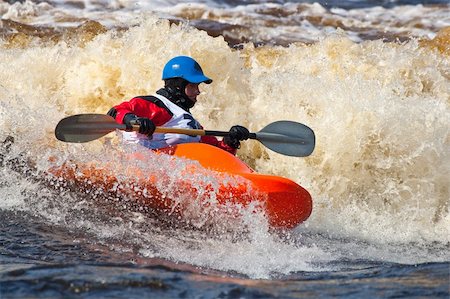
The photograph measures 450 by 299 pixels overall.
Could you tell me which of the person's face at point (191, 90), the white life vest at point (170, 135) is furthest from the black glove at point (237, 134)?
the person's face at point (191, 90)

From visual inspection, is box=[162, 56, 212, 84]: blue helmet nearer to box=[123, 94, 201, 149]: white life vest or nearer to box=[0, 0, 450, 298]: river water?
box=[123, 94, 201, 149]: white life vest

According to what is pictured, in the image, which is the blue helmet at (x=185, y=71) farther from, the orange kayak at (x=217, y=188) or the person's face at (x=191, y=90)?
the orange kayak at (x=217, y=188)

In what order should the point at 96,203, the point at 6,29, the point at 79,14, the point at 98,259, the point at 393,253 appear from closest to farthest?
1. the point at 98,259
2. the point at 393,253
3. the point at 96,203
4. the point at 6,29
5. the point at 79,14

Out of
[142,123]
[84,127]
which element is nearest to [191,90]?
[142,123]

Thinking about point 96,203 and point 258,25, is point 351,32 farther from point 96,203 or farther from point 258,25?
point 96,203

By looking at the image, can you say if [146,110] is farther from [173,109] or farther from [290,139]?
[290,139]

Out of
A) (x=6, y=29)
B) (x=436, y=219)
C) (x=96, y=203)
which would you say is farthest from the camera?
(x=6, y=29)

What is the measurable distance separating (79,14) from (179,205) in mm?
11038

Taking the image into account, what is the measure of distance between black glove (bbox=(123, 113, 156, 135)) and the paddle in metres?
0.04

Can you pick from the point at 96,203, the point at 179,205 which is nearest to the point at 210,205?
the point at 179,205

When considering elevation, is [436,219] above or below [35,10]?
below

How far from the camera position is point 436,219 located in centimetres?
662

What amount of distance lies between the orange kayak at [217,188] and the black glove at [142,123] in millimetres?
216

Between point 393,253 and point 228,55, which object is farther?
point 228,55
